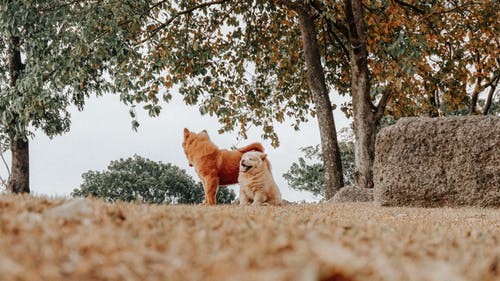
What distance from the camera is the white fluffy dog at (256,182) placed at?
252 inches

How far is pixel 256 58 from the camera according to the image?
1377 cm

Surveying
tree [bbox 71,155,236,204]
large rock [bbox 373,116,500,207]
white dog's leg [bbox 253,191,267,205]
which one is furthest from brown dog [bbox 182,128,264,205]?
tree [bbox 71,155,236,204]


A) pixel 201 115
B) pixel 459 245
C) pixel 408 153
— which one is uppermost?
pixel 201 115

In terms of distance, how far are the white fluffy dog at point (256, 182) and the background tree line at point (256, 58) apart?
11.7ft

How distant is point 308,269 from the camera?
45.6 inches

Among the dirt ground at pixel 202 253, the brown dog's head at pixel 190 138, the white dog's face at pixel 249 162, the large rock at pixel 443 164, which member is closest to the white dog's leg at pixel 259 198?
the white dog's face at pixel 249 162

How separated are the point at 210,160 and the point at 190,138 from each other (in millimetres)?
459

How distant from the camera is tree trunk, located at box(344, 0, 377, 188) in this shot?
10.7 meters

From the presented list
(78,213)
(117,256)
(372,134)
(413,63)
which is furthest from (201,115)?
(117,256)

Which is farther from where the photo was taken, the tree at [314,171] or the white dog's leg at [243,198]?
the tree at [314,171]

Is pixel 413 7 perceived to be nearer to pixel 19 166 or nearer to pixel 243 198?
pixel 243 198

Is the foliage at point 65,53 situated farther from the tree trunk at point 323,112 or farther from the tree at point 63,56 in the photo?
the tree trunk at point 323,112

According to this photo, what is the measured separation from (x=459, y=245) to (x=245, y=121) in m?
11.9

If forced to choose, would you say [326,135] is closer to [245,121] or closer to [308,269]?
[245,121]
